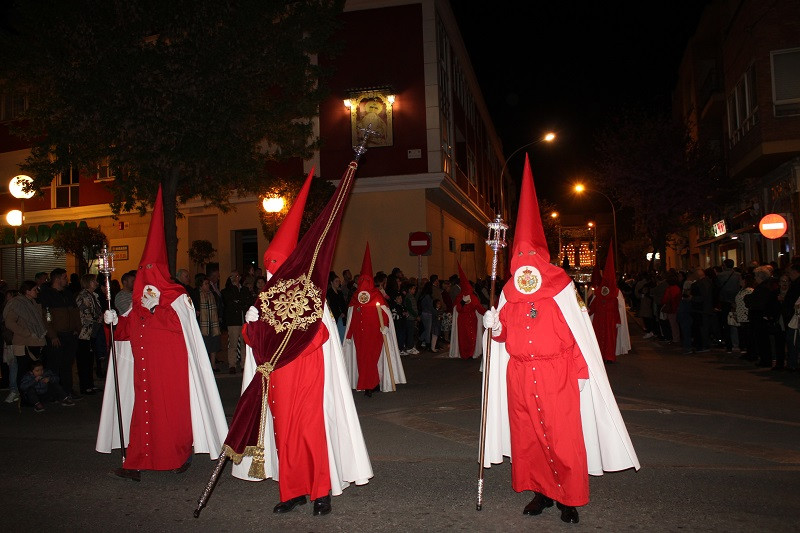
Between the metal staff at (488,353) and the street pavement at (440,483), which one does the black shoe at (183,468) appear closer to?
the street pavement at (440,483)

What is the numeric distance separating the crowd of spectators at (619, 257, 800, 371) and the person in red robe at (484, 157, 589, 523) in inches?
320

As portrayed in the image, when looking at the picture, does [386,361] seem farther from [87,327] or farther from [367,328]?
[87,327]

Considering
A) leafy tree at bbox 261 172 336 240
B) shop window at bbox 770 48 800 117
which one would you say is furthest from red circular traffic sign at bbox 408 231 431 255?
shop window at bbox 770 48 800 117

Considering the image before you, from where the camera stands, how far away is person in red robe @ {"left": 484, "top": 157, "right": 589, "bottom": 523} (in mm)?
5113

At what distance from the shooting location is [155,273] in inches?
262

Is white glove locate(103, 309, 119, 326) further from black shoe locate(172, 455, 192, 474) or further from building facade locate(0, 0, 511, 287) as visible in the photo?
building facade locate(0, 0, 511, 287)

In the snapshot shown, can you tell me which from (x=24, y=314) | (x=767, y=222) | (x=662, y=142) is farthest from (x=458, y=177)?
(x=24, y=314)

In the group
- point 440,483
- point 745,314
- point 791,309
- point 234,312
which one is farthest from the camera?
point 745,314

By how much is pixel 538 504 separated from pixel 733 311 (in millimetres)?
11676

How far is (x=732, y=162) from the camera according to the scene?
81.9 feet

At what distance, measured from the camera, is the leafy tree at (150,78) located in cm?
1339

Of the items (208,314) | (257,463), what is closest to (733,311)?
(208,314)

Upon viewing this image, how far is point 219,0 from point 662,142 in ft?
72.3

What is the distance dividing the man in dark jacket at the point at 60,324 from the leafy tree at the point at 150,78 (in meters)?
3.43
